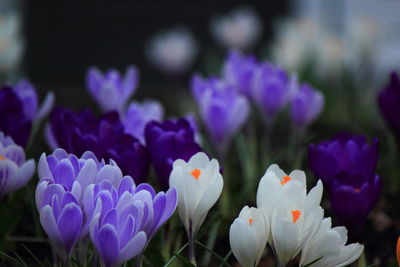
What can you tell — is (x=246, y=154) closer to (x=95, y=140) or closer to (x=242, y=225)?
(x=95, y=140)

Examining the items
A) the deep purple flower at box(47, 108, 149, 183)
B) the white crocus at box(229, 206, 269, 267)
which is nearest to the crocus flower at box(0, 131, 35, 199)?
the deep purple flower at box(47, 108, 149, 183)

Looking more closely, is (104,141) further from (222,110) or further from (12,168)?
(222,110)

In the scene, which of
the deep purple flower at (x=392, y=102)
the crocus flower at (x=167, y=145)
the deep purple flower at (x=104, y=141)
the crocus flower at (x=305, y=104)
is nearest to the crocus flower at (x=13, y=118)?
the deep purple flower at (x=104, y=141)

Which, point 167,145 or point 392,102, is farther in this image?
point 392,102

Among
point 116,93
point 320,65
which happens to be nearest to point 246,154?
point 116,93

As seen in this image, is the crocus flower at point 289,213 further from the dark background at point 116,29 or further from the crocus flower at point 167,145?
the dark background at point 116,29

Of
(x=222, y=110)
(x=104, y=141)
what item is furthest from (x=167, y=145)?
(x=222, y=110)

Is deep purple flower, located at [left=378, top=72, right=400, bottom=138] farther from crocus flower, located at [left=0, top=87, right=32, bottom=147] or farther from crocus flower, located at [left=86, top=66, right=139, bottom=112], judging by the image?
crocus flower, located at [left=0, top=87, right=32, bottom=147]
